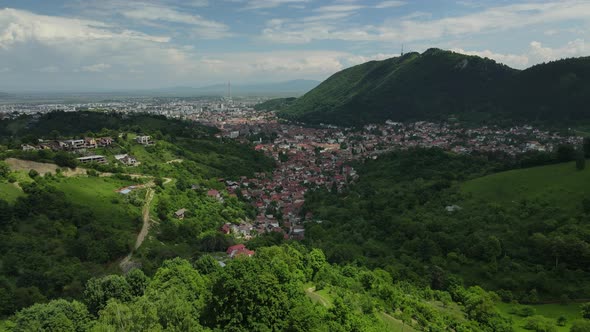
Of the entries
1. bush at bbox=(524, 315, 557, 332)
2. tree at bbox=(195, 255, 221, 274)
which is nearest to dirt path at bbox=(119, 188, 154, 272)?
tree at bbox=(195, 255, 221, 274)

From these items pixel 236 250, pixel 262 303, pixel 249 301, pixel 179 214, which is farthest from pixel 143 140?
pixel 262 303

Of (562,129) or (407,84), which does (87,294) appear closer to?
(562,129)

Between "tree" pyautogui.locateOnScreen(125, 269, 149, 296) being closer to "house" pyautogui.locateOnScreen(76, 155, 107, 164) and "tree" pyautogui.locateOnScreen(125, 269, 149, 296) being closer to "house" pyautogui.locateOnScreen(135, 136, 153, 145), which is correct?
"house" pyautogui.locateOnScreen(76, 155, 107, 164)

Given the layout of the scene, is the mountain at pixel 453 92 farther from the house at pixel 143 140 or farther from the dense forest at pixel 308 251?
the house at pixel 143 140

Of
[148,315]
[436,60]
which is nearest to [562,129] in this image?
[436,60]

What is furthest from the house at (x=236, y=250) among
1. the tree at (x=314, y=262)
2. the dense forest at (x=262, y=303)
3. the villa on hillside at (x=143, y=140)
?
the villa on hillside at (x=143, y=140)
